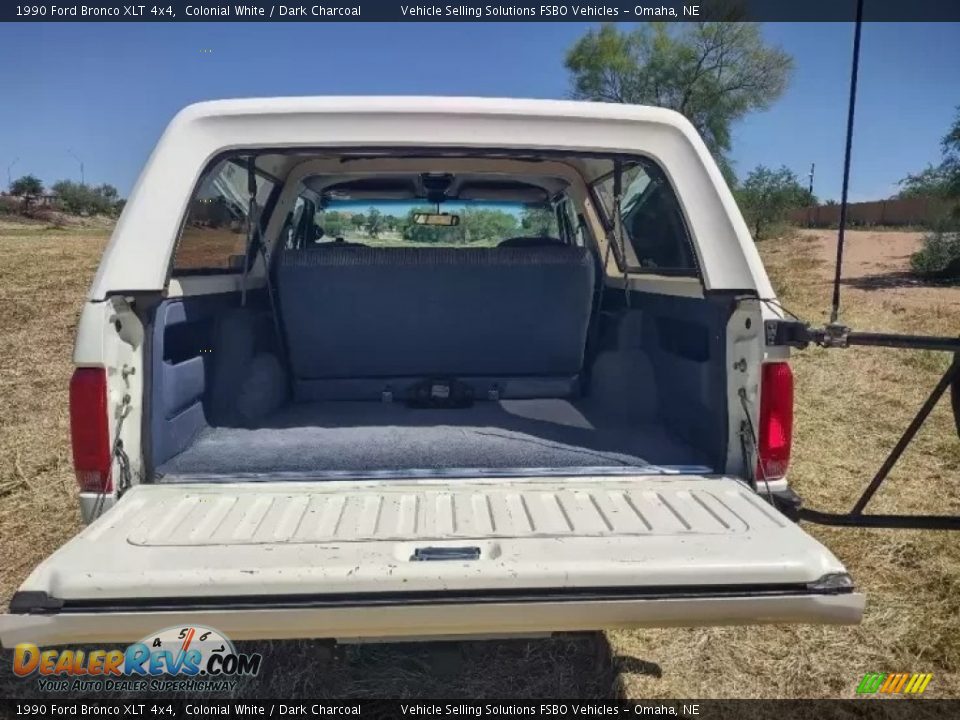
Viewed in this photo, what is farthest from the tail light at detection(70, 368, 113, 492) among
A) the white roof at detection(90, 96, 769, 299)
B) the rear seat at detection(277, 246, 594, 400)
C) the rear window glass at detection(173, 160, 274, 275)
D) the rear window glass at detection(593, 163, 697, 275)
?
the rear window glass at detection(593, 163, 697, 275)

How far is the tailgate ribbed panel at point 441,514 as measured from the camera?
6.56 ft

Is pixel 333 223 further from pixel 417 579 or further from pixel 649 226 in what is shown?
pixel 417 579

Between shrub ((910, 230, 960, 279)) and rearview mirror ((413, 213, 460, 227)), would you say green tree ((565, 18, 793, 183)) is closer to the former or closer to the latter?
shrub ((910, 230, 960, 279))

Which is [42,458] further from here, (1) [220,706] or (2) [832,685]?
(2) [832,685]

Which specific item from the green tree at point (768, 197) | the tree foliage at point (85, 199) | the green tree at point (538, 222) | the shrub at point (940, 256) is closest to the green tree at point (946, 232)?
the shrub at point (940, 256)

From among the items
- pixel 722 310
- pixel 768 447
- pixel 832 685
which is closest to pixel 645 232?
pixel 722 310

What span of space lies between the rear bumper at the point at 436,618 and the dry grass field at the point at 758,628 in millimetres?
583

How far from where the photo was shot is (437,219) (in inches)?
175

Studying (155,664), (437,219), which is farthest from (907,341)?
(437,219)

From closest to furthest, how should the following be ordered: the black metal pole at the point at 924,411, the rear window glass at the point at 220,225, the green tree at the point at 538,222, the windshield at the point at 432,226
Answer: the black metal pole at the point at 924,411 → the rear window glass at the point at 220,225 → the windshield at the point at 432,226 → the green tree at the point at 538,222

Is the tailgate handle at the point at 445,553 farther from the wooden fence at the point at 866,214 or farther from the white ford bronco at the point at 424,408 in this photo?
the wooden fence at the point at 866,214

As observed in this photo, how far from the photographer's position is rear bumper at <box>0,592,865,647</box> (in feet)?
5.63

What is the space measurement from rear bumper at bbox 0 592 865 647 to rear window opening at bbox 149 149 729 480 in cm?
73

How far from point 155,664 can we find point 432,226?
3124mm
